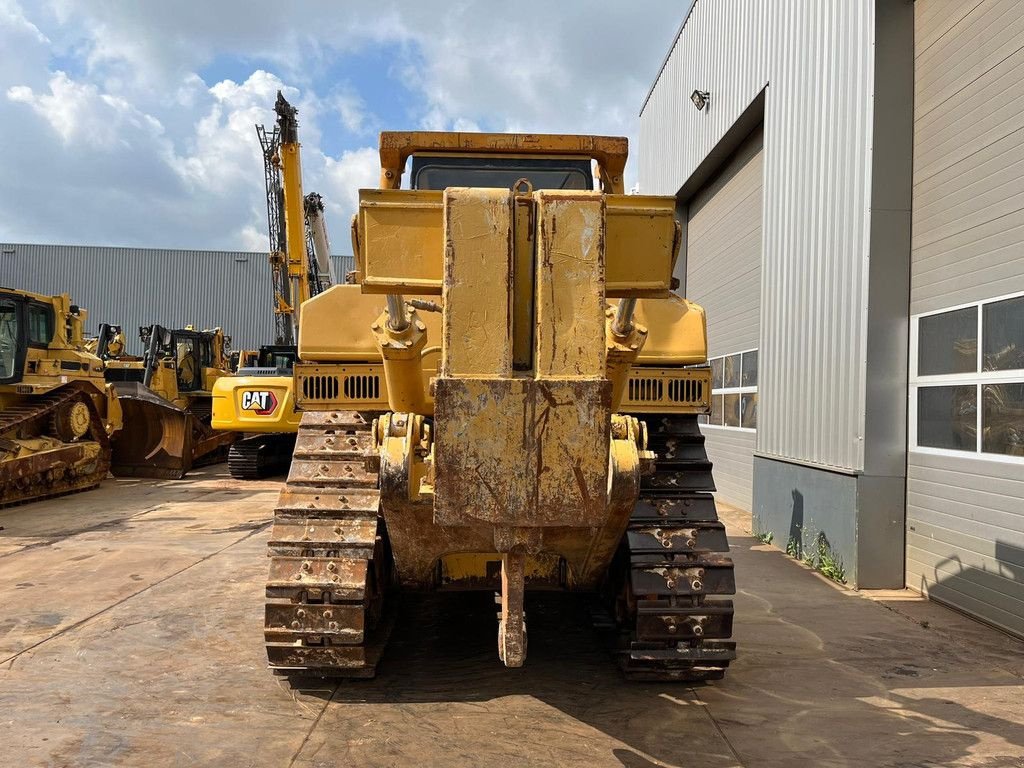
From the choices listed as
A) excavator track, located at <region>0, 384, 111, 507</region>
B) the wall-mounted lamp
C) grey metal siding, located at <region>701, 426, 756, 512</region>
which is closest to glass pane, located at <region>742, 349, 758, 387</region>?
grey metal siding, located at <region>701, 426, 756, 512</region>

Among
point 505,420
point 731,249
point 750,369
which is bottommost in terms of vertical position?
point 505,420

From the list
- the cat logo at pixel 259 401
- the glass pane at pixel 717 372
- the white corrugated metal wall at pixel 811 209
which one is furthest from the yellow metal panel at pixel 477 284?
the cat logo at pixel 259 401

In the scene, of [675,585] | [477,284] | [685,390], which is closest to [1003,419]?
[685,390]

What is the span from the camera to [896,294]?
709cm

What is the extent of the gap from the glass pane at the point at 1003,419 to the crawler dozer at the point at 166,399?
43.2 feet

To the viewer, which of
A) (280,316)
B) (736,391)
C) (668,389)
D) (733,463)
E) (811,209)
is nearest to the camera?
(668,389)

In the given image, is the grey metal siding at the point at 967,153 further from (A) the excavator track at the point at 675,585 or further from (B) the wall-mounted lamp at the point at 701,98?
(B) the wall-mounted lamp at the point at 701,98

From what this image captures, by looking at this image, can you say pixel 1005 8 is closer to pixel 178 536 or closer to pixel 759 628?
pixel 759 628

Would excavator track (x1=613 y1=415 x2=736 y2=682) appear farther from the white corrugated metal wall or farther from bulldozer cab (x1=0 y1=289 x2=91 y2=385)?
bulldozer cab (x1=0 y1=289 x2=91 y2=385)

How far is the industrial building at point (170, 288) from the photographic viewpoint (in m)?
38.4

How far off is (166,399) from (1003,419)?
14.8m

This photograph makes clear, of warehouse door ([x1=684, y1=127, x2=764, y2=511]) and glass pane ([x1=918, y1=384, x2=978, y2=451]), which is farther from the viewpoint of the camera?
warehouse door ([x1=684, y1=127, x2=764, y2=511])

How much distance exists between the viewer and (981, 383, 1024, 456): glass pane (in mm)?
5641

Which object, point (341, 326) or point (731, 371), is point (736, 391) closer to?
point (731, 371)
